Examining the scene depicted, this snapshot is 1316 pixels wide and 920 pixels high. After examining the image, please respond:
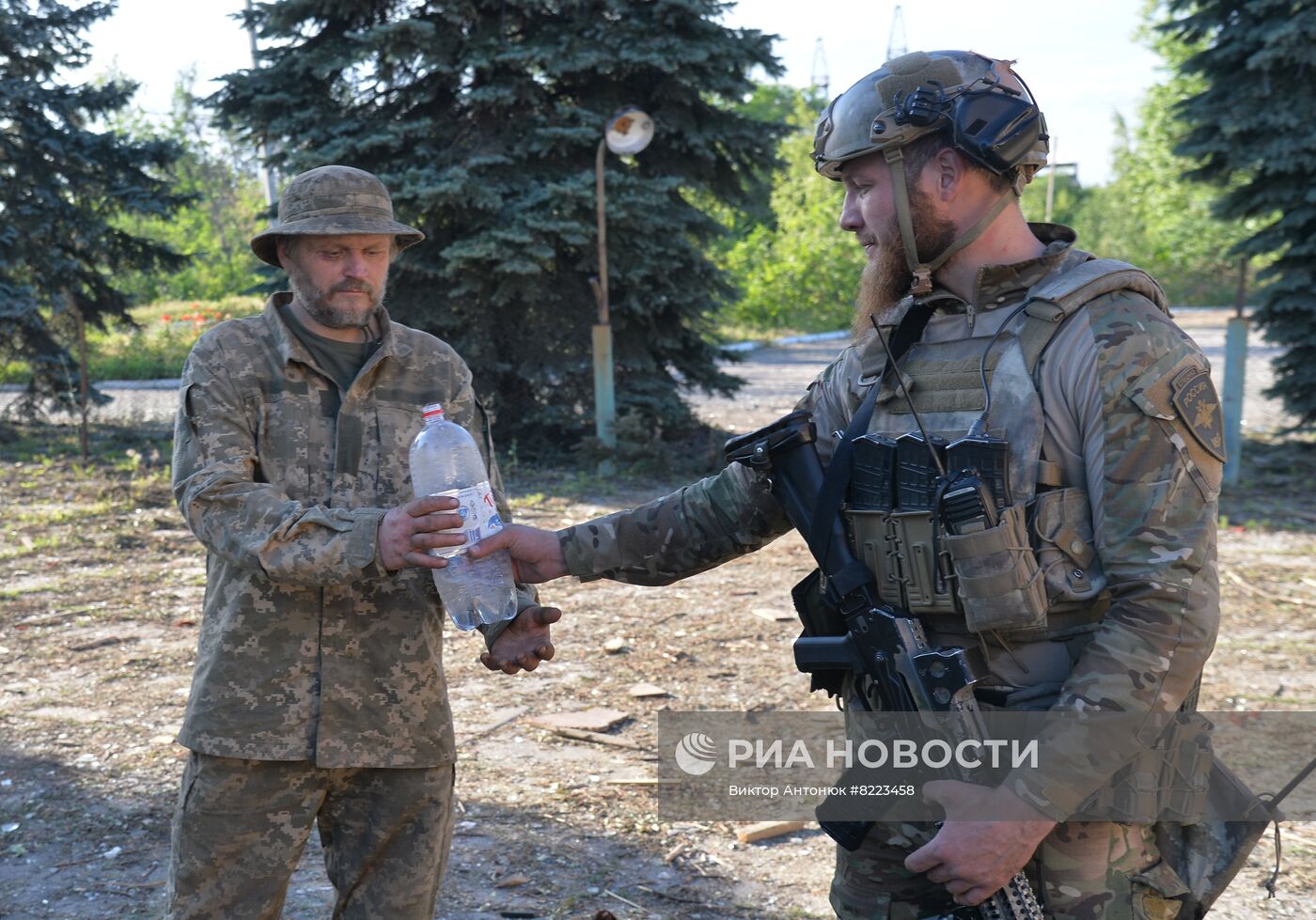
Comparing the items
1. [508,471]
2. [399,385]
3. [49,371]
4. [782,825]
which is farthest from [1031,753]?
[49,371]

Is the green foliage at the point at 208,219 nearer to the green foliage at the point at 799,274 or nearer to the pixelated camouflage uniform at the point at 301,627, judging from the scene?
the green foliage at the point at 799,274

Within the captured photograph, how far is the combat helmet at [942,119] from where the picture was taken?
8.06ft

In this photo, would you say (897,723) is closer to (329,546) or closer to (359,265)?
(329,546)

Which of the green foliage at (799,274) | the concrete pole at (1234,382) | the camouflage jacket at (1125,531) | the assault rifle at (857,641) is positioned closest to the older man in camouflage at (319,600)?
the assault rifle at (857,641)

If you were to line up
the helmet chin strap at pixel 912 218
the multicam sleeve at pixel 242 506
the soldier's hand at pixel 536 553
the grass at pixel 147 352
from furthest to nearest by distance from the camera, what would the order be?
1. the grass at pixel 147 352
2. the soldier's hand at pixel 536 553
3. the multicam sleeve at pixel 242 506
4. the helmet chin strap at pixel 912 218

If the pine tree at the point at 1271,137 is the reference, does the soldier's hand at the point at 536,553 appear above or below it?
below

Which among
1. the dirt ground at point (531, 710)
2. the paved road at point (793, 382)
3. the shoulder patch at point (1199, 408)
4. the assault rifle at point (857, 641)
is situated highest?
the shoulder patch at point (1199, 408)

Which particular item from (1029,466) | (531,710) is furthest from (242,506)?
(531,710)

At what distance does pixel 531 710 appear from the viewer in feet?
19.1

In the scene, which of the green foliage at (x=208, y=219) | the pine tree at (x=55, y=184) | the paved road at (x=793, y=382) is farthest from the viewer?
the green foliage at (x=208, y=219)

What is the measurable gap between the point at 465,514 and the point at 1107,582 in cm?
154

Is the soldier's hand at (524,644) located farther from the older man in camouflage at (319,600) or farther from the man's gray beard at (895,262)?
the man's gray beard at (895,262)

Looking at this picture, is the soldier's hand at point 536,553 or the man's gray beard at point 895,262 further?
the soldier's hand at point 536,553

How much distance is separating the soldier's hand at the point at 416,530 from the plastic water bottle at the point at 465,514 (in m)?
0.17
